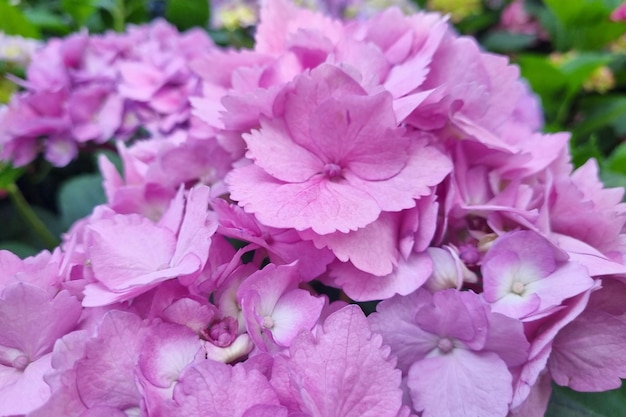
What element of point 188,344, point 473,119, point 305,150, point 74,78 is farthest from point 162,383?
point 74,78

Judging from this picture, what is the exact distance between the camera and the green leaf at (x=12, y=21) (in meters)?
1.01

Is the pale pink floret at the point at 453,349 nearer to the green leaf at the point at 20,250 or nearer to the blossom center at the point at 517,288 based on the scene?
the blossom center at the point at 517,288

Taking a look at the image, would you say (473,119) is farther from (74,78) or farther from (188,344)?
(74,78)

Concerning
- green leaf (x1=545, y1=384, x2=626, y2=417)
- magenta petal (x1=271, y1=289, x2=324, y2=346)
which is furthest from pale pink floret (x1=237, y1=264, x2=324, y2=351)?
green leaf (x1=545, y1=384, x2=626, y2=417)

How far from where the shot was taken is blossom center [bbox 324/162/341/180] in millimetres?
440

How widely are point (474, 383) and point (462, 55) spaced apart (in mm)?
251

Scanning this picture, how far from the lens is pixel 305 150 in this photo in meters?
0.44

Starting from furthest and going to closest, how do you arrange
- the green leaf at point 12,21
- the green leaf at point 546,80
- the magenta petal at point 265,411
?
the green leaf at point 546,80 < the green leaf at point 12,21 < the magenta petal at point 265,411

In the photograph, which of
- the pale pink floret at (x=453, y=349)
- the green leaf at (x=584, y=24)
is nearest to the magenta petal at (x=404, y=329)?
the pale pink floret at (x=453, y=349)

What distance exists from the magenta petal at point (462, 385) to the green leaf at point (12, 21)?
0.91m

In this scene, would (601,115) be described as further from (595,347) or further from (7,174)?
(7,174)

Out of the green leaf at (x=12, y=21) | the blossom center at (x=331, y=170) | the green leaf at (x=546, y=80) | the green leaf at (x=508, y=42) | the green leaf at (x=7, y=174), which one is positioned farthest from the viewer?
the green leaf at (x=508, y=42)

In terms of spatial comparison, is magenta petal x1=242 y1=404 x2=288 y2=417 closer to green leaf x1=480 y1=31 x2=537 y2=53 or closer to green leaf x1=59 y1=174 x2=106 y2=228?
green leaf x1=59 y1=174 x2=106 y2=228

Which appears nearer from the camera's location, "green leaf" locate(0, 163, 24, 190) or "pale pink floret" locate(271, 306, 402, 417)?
"pale pink floret" locate(271, 306, 402, 417)
